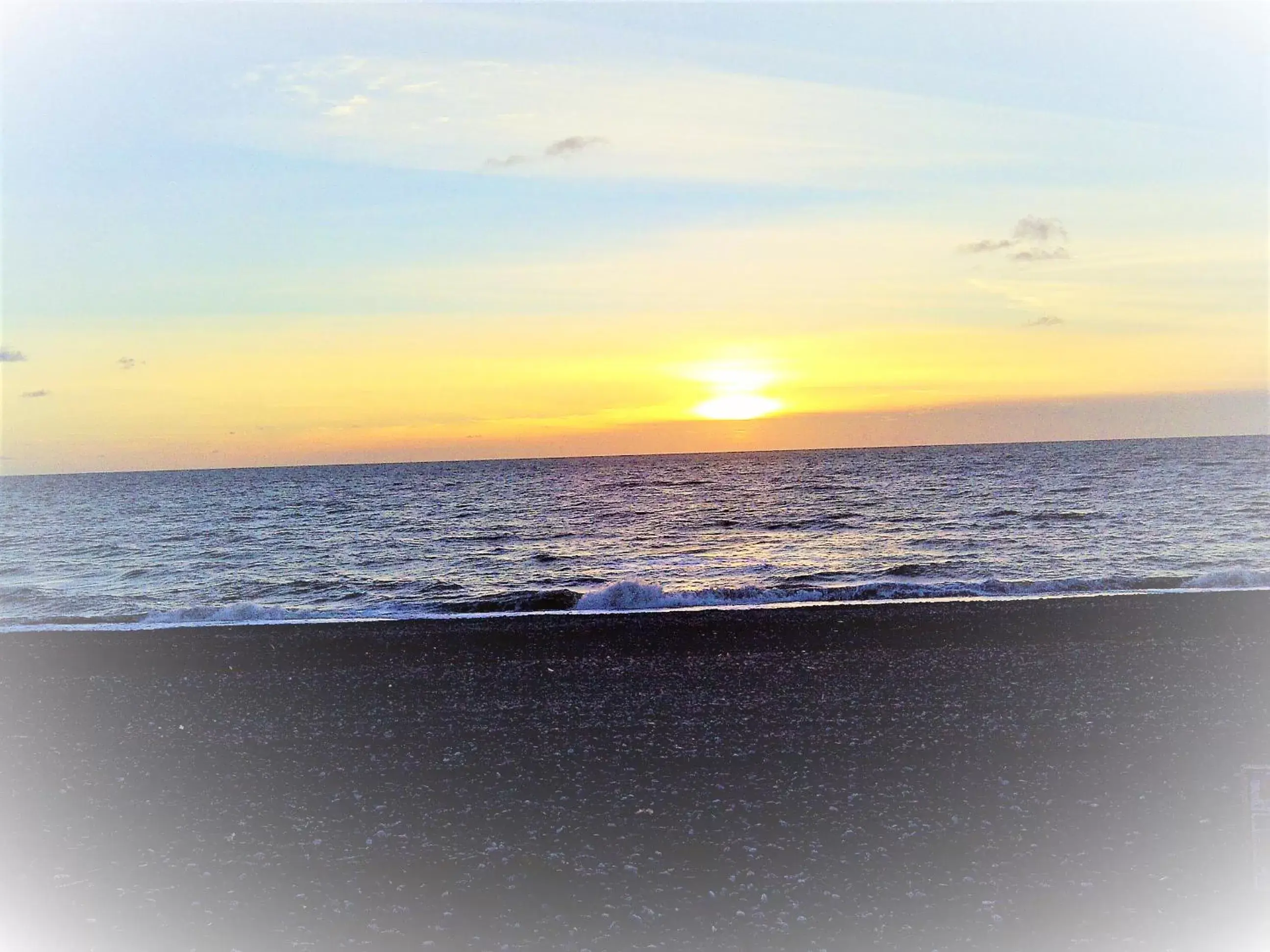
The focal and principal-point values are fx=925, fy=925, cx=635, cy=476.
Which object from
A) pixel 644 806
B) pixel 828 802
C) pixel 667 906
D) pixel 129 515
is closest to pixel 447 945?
pixel 667 906

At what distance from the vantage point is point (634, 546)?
3462 cm

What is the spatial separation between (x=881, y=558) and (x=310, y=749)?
21.5 m

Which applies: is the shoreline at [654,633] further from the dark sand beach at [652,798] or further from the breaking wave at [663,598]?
the breaking wave at [663,598]

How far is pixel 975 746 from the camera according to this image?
28.9 ft

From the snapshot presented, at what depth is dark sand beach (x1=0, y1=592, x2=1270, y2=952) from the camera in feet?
19.3

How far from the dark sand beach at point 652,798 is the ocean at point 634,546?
7.50m

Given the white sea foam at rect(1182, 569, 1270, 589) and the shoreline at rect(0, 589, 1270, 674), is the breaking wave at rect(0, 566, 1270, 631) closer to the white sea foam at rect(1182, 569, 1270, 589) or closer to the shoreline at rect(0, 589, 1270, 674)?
the white sea foam at rect(1182, 569, 1270, 589)

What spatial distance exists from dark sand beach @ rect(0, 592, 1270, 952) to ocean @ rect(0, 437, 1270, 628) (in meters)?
7.50

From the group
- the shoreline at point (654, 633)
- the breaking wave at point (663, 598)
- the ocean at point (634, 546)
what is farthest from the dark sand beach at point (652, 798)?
the ocean at point (634, 546)

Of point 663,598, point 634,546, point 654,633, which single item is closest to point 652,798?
point 654,633

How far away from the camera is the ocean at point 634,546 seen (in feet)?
69.3

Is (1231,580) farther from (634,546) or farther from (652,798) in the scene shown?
(634,546)

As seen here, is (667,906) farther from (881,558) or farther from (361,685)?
(881,558)

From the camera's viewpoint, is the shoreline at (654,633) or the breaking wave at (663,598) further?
the breaking wave at (663,598)
